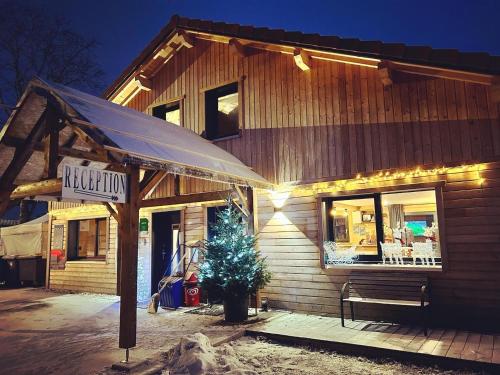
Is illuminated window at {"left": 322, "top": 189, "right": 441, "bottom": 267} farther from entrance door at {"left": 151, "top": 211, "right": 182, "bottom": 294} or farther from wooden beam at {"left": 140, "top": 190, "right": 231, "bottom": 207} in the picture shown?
entrance door at {"left": 151, "top": 211, "right": 182, "bottom": 294}

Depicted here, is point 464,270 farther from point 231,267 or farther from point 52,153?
point 52,153

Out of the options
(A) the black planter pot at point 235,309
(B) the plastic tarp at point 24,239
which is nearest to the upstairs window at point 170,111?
(A) the black planter pot at point 235,309

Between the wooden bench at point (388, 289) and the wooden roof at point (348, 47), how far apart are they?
3495 mm

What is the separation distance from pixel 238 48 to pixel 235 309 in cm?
609

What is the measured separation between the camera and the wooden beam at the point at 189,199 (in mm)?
8711

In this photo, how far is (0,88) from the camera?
20.3m

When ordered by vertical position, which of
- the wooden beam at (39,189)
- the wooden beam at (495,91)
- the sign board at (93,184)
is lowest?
the sign board at (93,184)

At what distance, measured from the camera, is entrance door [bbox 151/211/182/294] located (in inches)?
410

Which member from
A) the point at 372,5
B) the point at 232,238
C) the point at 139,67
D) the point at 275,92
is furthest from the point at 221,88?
the point at 372,5

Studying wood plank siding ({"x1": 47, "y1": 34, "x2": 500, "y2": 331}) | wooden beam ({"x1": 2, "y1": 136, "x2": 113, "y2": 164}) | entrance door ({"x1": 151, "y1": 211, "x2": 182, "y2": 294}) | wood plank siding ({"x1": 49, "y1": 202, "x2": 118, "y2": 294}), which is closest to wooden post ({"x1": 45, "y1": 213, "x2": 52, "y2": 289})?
wood plank siding ({"x1": 49, "y1": 202, "x2": 118, "y2": 294})

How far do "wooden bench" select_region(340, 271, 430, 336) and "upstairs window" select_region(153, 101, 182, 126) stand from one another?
22.4 ft

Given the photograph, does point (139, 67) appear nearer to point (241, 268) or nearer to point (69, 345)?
point (241, 268)

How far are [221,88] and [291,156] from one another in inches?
120

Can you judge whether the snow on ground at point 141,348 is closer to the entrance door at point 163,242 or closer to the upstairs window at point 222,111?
the entrance door at point 163,242
